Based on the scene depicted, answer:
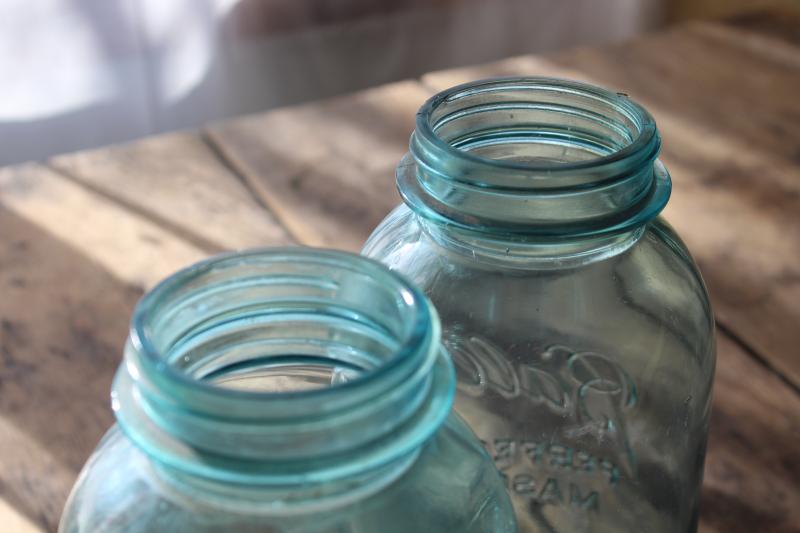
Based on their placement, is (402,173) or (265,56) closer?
(402,173)

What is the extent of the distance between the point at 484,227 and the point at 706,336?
0.12 m

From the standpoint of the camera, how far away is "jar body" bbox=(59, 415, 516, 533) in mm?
273

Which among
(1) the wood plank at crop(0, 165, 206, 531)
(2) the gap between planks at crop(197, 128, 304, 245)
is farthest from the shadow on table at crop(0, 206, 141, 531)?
(2) the gap between planks at crop(197, 128, 304, 245)

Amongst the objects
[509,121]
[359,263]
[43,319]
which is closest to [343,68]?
[43,319]

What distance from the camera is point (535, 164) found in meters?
0.37

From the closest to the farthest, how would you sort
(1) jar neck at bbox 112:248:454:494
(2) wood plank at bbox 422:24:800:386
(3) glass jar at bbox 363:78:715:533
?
(1) jar neck at bbox 112:248:454:494 → (3) glass jar at bbox 363:78:715:533 → (2) wood plank at bbox 422:24:800:386

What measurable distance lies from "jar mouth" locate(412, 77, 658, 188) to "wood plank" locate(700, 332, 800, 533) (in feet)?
0.71

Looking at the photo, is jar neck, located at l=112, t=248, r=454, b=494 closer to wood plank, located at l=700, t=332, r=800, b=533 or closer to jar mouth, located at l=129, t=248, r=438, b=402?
jar mouth, located at l=129, t=248, r=438, b=402

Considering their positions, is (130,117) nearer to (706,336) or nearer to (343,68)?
(343,68)

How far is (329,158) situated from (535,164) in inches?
18.5

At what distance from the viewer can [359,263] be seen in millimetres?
294

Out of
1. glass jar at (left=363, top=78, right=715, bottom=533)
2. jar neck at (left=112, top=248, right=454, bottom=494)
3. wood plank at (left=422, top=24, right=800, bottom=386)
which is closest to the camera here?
jar neck at (left=112, top=248, right=454, bottom=494)

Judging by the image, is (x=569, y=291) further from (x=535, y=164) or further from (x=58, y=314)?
(x=58, y=314)

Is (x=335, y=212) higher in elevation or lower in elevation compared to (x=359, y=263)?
lower
